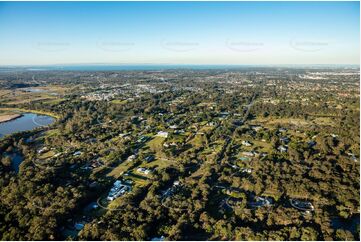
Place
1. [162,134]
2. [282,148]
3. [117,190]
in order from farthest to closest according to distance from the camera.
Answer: [162,134], [282,148], [117,190]

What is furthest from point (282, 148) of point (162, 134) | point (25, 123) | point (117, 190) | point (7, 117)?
point (7, 117)

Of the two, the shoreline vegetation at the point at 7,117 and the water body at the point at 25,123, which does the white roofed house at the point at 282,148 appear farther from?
the shoreline vegetation at the point at 7,117

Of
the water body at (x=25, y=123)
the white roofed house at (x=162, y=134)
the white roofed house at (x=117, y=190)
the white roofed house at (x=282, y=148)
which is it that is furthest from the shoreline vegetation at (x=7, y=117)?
the white roofed house at (x=282, y=148)

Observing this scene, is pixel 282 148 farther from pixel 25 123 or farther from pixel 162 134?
pixel 25 123

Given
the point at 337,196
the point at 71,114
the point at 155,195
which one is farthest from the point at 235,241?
the point at 71,114

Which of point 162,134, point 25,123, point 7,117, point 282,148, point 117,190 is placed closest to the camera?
point 117,190

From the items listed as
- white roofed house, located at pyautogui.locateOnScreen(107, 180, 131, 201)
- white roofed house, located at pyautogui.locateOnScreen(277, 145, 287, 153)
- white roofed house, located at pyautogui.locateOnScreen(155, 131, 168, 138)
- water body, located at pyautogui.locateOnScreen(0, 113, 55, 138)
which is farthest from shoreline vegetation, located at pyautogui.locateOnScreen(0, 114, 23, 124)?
white roofed house, located at pyautogui.locateOnScreen(277, 145, 287, 153)

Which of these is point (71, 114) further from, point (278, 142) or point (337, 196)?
point (337, 196)

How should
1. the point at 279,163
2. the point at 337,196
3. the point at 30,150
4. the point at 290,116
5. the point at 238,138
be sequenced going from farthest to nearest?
the point at 290,116 < the point at 238,138 < the point at 30,150 < the point at 279,163 < the point at 337,196

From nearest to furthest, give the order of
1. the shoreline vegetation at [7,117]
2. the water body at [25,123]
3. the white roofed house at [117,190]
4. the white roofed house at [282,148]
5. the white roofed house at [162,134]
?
1. the white roofed house at [117,190]
2. the white roofed house at [282,148]
3. the white roofed house at [162,134]
4. the water body at [25,123]
5. the shoreline vegetation at [7,117]
